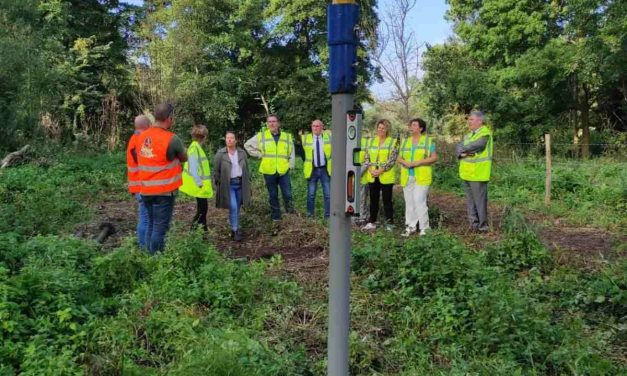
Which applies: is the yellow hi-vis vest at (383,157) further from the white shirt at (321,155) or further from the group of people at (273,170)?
the white shirt at (321,155)

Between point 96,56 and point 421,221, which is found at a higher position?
point 96,56

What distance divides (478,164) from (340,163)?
560 centimetres

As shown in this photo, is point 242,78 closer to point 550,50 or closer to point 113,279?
point 550,50

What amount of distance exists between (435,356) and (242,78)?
95.8 feet

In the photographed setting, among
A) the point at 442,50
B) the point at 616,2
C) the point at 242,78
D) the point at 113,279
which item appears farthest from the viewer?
the point at 242,78

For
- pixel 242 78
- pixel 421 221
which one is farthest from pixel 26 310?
pixel 242 78

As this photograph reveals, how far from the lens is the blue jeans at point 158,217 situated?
18.7 feet

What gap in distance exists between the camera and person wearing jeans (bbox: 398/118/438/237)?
25.2ft

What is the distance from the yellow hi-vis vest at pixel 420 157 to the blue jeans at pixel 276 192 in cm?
208

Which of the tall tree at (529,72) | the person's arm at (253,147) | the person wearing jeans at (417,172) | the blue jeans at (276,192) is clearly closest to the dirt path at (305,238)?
the blue jeans at (276,192)

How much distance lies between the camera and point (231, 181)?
7750 millimetres

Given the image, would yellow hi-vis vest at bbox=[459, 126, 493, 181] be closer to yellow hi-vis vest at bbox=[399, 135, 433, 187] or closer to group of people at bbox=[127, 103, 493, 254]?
group of people at bbox=[127, 103, 493, 254]

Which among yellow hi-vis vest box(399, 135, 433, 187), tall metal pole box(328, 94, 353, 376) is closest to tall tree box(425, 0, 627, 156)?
yellow hi-vis vest box(399, 135, 433, 187)

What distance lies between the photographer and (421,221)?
763 cm
